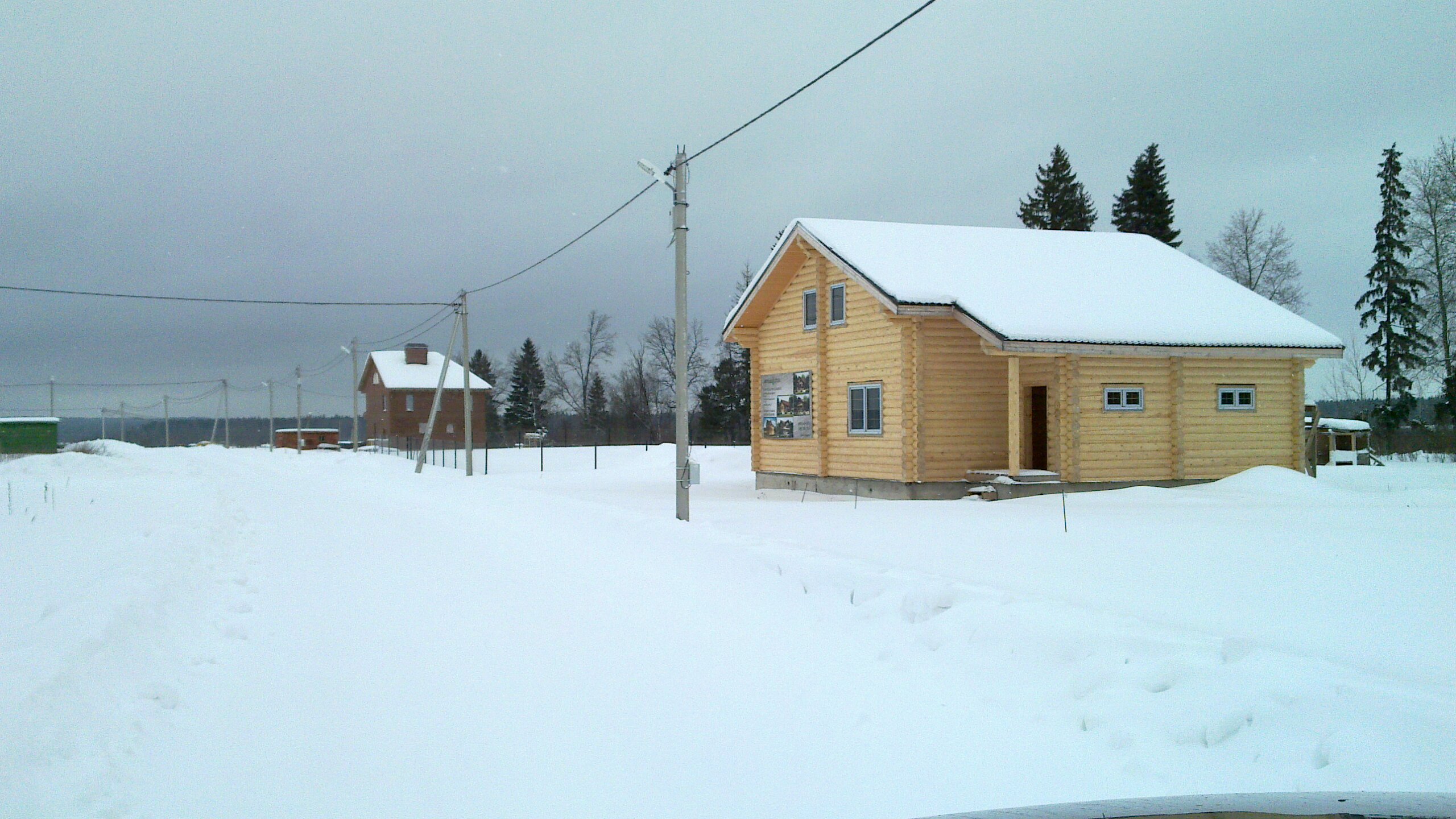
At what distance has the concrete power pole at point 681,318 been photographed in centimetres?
1627

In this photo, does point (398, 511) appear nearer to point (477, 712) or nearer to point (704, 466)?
point (477, 712)

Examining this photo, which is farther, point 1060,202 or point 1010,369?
point 1060,202

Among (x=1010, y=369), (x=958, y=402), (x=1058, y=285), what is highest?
(x=1058, y=285)

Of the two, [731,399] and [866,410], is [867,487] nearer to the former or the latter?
[866,410]

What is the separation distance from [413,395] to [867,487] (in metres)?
54.1

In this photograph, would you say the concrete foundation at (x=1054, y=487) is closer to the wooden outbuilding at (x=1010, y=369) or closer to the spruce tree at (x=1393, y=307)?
the wooden outbuilding at (x=1010, y=369)

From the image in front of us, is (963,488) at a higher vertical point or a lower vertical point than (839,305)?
lower

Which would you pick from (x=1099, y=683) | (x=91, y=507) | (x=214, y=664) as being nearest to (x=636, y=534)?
(x=214, y=664)

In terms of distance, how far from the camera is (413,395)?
6975cm

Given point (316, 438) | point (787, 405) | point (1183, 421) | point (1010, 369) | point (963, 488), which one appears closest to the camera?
point (1010, 369)

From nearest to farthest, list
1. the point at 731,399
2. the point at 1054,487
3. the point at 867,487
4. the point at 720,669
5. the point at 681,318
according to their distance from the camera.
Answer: the point at 720,669, the point at 681,318, the point at 1054,487, the point at 867,487, the point at 731,399

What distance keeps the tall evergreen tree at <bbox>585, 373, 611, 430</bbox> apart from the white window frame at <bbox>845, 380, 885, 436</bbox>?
66847 millimetres

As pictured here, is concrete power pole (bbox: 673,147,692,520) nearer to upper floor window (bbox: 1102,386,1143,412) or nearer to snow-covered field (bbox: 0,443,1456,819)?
snow-covered field (bbox: 0,443,1456,819)

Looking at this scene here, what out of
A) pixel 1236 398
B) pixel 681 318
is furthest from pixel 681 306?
pixel 1236 398
